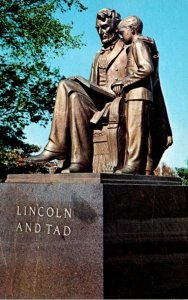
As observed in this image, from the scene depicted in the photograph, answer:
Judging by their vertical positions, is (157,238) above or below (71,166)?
below

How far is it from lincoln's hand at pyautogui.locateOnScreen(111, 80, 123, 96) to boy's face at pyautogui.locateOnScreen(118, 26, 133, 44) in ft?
2.39

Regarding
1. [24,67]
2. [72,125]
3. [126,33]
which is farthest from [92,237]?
[24,67]

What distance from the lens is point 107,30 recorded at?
6797 millimetres

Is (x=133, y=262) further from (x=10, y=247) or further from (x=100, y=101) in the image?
(x=100, y=101)

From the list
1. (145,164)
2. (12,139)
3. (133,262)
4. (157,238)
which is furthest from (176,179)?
(12,139)

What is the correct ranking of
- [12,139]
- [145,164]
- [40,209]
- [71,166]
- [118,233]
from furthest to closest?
[12,139] → [145,164] → [71,166] → [40,209] → [118,233]

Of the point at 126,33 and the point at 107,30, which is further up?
the point at 107,30

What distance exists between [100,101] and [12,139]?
11207 mm

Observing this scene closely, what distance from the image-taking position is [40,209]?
5.44 m

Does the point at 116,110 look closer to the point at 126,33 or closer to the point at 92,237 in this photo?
the point at 126,33

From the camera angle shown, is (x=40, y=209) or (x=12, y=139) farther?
(x=12, y=139)

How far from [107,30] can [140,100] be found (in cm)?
125

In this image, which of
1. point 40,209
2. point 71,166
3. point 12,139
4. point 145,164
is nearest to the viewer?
point 40,209

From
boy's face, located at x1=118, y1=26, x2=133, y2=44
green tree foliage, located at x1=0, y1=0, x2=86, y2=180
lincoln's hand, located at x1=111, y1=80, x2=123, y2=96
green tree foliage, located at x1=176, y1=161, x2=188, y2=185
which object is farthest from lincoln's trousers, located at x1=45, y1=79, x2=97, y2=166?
green tree foliage, located at x1=176, y1=161, x2=188, y2=185
